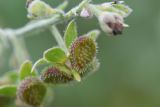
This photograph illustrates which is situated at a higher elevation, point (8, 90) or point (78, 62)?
point (78, 62)

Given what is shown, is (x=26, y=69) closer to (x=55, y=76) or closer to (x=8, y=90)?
(x=8, y=90)

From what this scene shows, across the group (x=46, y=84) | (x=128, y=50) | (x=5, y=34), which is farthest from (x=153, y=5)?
(x=46, y=84)

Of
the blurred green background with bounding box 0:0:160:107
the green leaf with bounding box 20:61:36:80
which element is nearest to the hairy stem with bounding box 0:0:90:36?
the green leaf with bounding box 20:61:36:80

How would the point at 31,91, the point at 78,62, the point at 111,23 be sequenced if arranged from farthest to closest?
the point at 31,91 < the point at 78,62 < the point at 111,23

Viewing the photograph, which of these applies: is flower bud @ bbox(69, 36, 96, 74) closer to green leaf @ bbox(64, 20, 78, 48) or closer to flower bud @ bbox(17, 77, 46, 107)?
green leaf @ bbox(64, 20, 78, 48)

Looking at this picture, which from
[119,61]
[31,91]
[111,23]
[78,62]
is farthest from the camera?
[119,61]

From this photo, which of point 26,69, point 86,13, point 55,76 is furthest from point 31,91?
point 86,13

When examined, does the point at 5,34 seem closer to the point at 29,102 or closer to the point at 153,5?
the point at 29,102
